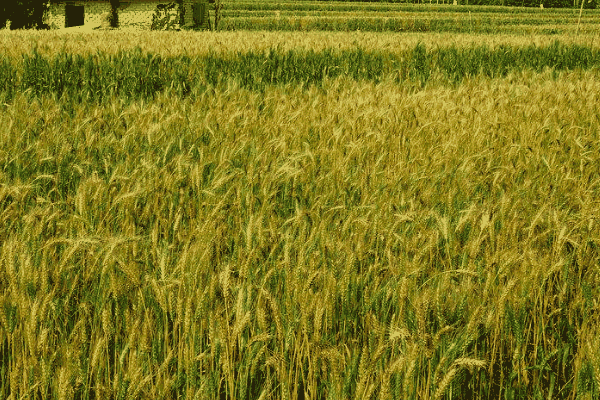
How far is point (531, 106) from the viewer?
493 centimetres

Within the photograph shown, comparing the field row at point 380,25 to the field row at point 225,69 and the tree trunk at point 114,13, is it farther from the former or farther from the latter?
the field row at point 225,69

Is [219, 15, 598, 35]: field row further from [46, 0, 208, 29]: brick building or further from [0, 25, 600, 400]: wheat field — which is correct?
[0, 25, 600, 400]: wheat field

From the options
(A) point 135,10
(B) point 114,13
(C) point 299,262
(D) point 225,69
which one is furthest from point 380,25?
(C) point 299,262

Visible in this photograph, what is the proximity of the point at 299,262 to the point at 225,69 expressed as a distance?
20.4 ft

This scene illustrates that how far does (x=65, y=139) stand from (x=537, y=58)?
9.25 meters

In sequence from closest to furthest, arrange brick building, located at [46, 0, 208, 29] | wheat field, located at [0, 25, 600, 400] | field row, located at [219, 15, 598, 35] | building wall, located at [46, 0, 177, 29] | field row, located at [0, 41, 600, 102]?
wheat field, located at [0, 25, 600, 400] < field row, located at [0, 41, 600, 102] < brick building, located at [46, 0, 208, 29] < building wall, located at [46, 0, 177, 29] < field row, located at [219, 15, 598, 35]

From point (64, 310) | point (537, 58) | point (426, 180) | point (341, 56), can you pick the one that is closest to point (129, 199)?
point (64, 310)

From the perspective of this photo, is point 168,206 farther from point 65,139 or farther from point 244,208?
point 65,139

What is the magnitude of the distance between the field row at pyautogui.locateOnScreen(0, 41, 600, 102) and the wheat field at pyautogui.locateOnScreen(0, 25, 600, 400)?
2050 millimetres

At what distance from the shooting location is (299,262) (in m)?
1.66

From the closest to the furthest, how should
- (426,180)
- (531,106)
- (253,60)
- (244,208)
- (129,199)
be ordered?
(129,199)
(244,208)
(426,180)
(531,106)
(253,60)

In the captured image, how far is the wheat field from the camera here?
1485 millimetres

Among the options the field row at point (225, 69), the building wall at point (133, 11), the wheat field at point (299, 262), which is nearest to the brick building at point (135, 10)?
the building wall at point (133, 11)

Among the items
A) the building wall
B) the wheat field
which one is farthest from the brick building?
the wheat field
